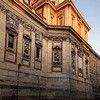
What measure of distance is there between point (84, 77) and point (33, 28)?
51.7ft

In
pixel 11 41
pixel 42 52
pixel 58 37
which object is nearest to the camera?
pixel 11 41

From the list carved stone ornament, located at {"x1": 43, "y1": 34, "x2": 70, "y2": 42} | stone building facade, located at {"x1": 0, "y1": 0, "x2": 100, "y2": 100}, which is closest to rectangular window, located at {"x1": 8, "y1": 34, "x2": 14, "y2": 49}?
stone building facade, located at {"x1": 0, "y1": 0, "x2": 100, "y2": 100}

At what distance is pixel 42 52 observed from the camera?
31062 mm

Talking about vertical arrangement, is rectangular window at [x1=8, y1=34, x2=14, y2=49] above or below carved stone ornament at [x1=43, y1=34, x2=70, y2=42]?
below

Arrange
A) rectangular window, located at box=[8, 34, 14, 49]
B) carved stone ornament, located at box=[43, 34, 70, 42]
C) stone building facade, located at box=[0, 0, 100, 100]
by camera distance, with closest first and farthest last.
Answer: stone building facade, located at box=[0, 0, 100, 100], rectangular window, located at box=[8, 34, 14, 49], carved stone ornament, located at box=[43, 34, 70, 42]

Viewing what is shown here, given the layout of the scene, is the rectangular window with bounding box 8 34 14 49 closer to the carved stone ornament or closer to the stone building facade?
the stone building facade

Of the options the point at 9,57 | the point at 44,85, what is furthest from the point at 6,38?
the point at 44,85

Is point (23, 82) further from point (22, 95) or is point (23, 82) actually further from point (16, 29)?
point (16, 29)

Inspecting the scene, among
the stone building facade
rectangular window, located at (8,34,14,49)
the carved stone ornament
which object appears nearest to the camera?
the stone building facade

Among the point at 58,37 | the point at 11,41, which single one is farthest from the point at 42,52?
the point at 11,41

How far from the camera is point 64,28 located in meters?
33.3

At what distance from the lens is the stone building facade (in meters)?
23.7

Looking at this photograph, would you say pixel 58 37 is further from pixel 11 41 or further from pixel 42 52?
pixel 11 41

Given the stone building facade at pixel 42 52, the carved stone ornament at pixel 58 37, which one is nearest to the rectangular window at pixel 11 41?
the stone building facade at pixel 42 52
